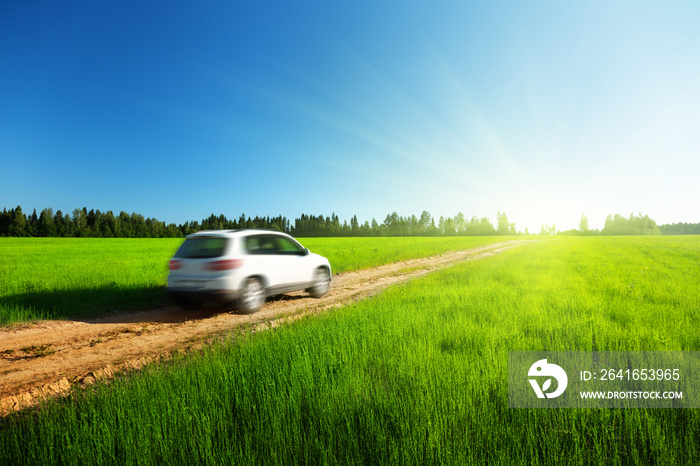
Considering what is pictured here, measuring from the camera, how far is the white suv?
755 centimetres

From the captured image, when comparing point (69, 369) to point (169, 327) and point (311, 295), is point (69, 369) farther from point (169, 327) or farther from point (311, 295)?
point (311, 295)

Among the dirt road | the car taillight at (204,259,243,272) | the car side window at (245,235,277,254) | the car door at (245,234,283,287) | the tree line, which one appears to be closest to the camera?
the dirt road

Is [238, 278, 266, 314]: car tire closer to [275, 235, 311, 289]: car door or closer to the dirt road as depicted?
the dirt road

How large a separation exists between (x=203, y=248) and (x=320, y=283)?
407 cm

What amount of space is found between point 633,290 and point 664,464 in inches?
323

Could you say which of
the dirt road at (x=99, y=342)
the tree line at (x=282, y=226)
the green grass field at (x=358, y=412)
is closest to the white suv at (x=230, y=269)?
the dirt road at (x=99, y=342)

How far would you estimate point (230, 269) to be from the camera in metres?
7.63

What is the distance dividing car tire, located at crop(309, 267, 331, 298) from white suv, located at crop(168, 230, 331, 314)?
1.14 meters

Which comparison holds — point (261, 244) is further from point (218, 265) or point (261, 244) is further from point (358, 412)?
point (358, 412)

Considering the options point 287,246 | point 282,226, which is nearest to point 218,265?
point 287,246

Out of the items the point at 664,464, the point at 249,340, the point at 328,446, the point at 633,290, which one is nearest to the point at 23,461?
the point at 328,446

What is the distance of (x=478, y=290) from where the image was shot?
350 inches

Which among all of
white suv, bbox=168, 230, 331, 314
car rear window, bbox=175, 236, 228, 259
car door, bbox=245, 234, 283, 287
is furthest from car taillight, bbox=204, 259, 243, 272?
car door, bbox=245, 234, 283, 287

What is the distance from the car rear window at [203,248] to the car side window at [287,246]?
186 centimetres
